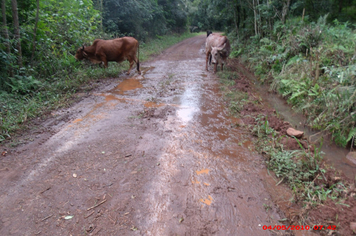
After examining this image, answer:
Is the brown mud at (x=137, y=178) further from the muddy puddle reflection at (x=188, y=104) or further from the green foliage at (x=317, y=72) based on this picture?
the green foliage at (x=317, y=72)

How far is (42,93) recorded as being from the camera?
576 centimetres

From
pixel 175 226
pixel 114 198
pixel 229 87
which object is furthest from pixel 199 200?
pixel 229 87

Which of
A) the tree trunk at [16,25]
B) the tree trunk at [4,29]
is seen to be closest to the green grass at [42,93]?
the tree trunk at [16,25]

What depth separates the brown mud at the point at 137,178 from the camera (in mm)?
2406

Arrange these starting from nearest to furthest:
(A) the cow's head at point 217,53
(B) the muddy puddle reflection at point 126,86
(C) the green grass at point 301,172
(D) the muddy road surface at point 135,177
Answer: (D) the muddy road surface at point 135,177 < (C) the green grass at point 301,172 < (B) the muddy puddle reflection at point 126,86 < (A) the cow's head at point 217,53

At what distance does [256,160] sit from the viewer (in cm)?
360

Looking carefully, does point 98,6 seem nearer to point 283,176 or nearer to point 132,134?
point 132,134

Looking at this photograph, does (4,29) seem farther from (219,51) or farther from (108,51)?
(219,51)

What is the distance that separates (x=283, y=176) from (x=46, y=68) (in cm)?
726

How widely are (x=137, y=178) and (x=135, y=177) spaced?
0.12 feet

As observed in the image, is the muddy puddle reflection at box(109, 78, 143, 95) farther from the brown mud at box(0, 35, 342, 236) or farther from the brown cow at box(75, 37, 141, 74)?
the brown mud at box(0, 35, 342, 236)

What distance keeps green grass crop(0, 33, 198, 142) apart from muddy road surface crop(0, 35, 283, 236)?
1.63 feet

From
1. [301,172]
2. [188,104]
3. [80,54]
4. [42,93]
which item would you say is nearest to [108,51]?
[80,54]

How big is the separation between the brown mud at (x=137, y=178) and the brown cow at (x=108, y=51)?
156 inches
